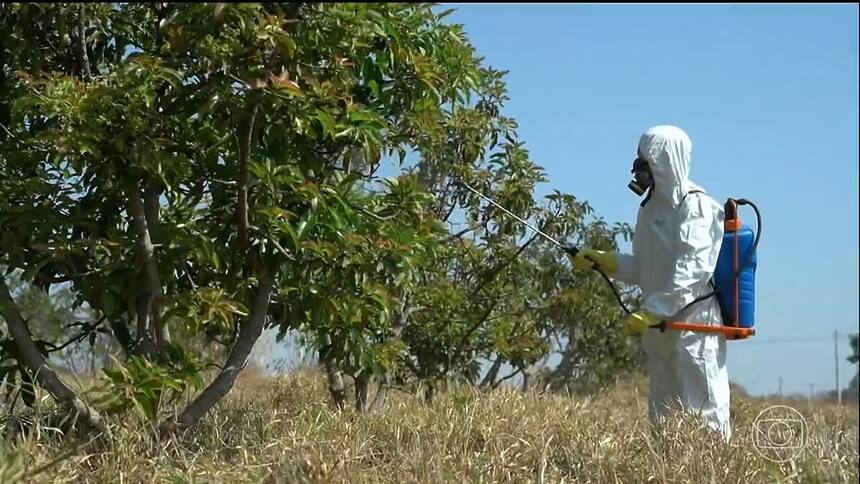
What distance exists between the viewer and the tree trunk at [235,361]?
5.16 metres

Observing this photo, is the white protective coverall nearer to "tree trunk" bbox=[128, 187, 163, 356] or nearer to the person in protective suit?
the person in protective suit

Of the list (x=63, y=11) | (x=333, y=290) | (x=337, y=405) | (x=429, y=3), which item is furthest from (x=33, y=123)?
(x=337, y=405)

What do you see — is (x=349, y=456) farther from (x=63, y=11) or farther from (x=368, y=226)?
(x=63, y=11)

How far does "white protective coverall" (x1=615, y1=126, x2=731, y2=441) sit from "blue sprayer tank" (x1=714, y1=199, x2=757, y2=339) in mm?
49

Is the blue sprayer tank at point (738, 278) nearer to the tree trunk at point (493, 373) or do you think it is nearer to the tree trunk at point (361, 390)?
the tree trunk at point (361, 390)

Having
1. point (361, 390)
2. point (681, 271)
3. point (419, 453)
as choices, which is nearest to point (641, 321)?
point (681, 271)

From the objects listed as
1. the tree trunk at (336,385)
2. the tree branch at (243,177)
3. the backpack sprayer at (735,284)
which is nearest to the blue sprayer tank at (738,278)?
the backpack sprayer at (735,284)

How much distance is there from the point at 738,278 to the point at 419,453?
1.76 metres

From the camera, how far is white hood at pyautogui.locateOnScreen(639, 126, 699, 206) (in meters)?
5.30

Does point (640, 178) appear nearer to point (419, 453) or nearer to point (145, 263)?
point (419, 453)

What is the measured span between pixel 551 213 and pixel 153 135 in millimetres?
3520

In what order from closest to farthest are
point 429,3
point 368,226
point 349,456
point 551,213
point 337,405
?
1. point 429,3
2. point 349,456
3. point 368,226
4. point 337,405
5. point 551,213

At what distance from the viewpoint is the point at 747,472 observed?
465 cm

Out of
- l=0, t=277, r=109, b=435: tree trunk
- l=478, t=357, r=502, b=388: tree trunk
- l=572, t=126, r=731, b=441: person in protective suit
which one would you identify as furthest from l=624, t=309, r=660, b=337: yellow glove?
l=478, t=357, r=502, b=388: tree trunk
